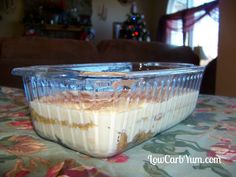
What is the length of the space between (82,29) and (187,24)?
1.77 metres

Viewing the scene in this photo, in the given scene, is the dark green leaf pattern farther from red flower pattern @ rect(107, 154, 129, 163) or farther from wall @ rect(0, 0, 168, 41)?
wall @ rect(0, 0, 168, 41)

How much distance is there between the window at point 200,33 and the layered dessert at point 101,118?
12.1 ft

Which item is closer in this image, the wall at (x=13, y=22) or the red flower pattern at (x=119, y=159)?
the red flower pattern at (x=119, y=159)

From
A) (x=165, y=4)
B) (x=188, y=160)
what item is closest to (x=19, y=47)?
(x=188, y=160)

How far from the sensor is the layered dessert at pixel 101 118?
0.36m

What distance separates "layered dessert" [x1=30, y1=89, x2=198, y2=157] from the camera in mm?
358

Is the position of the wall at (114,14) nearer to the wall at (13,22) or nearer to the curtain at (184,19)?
the wall at (13,22)

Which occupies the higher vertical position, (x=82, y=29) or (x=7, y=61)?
(x=82, y=29)

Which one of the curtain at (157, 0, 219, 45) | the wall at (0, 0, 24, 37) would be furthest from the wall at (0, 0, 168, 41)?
the curtain at (157, 0, 219, 45)

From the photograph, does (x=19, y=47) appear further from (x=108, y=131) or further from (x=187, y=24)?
(x=187, y=24)

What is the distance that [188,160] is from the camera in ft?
1.20

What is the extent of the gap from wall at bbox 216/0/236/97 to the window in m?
1.59

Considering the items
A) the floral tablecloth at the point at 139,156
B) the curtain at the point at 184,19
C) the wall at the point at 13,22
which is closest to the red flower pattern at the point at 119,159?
the floral tablecloth at the point at 139,156

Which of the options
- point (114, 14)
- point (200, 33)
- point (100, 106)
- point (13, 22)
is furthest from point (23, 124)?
point (114, 14)
